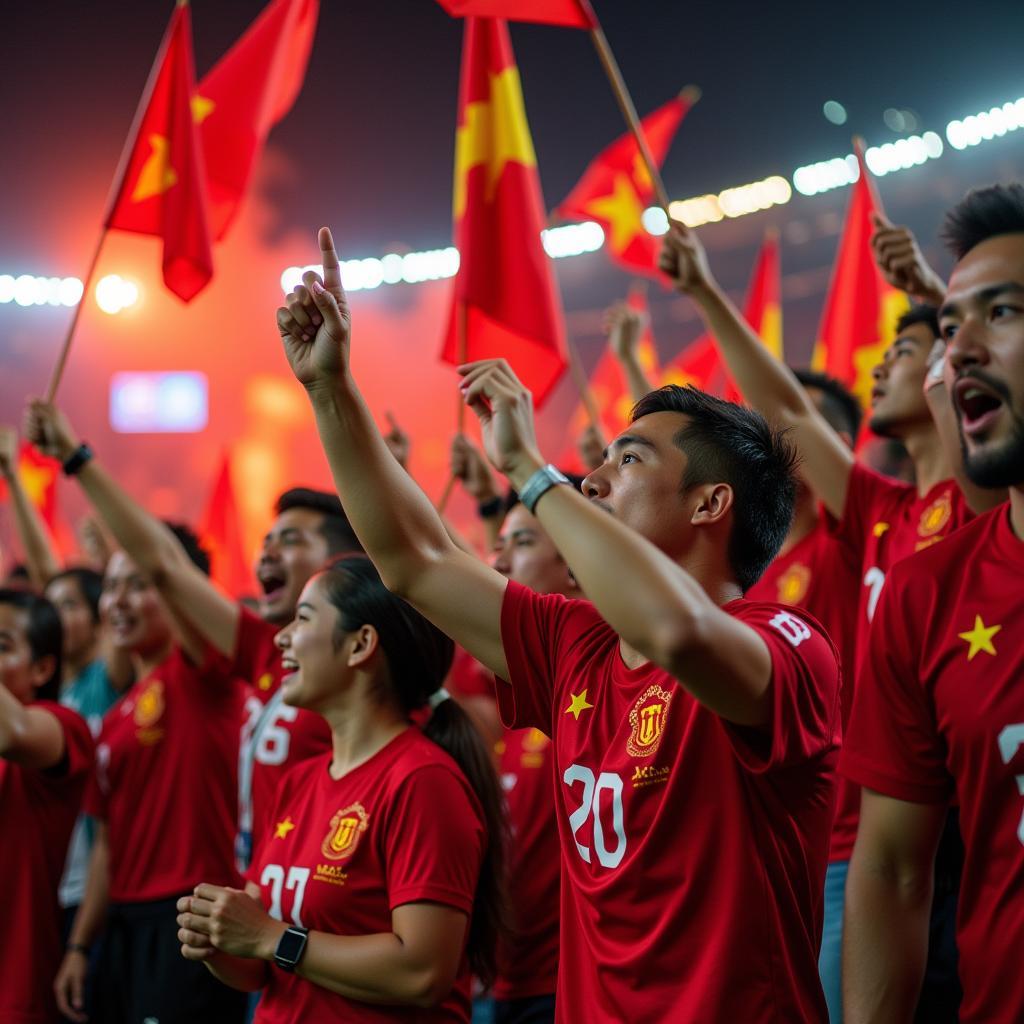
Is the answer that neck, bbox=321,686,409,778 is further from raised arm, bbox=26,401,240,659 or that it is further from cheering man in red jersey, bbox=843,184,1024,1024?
cheering man in red jersey, bbox=843,184,1024,1024

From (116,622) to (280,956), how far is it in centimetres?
198

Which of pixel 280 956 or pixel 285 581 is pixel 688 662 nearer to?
pixel 280 956

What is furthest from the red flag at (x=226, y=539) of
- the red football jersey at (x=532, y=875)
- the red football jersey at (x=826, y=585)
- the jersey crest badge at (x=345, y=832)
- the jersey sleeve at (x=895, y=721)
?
the jersey sleeve at (x=895, y=721)

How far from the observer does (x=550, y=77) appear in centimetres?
1541

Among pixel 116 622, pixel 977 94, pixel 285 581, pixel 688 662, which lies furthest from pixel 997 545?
pixel 977 94

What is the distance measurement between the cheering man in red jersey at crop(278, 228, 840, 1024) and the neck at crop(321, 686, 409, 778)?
686 mm

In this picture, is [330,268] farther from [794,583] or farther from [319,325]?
[794,583]

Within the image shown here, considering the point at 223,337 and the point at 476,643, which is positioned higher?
the point at 223,337

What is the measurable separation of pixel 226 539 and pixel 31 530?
2601 mm

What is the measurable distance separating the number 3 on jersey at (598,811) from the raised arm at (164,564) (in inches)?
76.5

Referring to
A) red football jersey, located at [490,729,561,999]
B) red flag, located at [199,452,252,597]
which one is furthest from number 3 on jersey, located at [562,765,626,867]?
red flag, located at [199,452,252,597]

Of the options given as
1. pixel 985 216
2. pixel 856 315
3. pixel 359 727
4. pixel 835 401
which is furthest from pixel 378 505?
pixel 856 315

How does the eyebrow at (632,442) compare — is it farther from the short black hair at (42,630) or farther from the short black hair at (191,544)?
the short black hair at (191,544)

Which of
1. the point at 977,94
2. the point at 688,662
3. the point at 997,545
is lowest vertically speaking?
the point at 688,662
